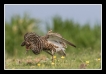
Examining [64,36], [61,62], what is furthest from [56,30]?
[61,62]

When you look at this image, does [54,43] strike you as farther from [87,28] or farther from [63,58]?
[87,28]

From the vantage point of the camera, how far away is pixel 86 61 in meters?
12.9

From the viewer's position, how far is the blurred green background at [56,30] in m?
21.1

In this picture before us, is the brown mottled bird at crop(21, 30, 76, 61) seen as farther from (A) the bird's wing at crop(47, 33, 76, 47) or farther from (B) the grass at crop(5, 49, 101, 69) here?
(B) the grass at crop(5, 49, 101, 69)

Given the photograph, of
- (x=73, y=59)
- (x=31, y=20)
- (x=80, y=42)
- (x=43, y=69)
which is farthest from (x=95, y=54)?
(x=31, y=20)

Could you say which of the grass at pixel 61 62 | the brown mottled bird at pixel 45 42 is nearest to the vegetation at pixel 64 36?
the grass at pixel 61 62

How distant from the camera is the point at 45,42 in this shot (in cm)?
1259

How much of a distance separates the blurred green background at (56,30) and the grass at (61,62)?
6.75 m

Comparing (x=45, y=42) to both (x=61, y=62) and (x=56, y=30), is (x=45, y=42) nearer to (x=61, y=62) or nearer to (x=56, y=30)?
(x=61, y=62)

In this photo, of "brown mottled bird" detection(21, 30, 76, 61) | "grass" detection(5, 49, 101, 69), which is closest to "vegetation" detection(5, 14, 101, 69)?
"grass" detection(5, 49, 101, 69)

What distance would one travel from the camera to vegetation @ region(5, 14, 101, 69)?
42.7 ft

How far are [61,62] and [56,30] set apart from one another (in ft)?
31.8

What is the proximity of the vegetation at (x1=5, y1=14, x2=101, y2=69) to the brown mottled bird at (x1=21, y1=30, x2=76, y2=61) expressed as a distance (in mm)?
401

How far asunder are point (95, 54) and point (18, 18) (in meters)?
9.04
